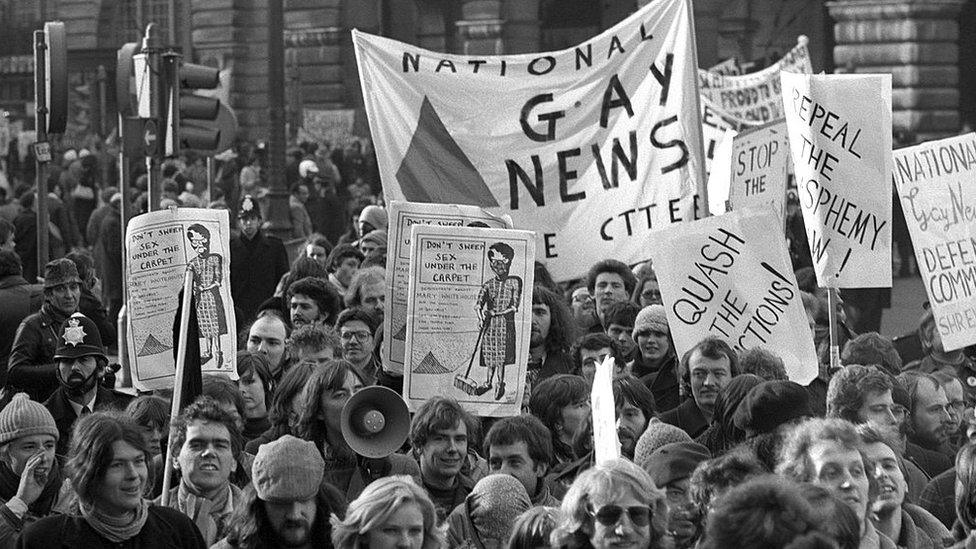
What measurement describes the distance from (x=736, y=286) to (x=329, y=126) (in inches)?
1045

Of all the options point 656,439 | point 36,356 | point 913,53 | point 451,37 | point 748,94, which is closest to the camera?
point 656,439

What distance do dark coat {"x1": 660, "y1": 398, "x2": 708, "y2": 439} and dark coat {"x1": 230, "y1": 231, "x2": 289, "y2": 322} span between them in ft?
19.5

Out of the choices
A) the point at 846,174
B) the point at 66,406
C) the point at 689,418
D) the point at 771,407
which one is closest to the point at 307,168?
the point at 846,174

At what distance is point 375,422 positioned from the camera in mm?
6746

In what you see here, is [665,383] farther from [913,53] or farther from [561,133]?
[913,53]

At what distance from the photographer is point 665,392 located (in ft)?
28.9

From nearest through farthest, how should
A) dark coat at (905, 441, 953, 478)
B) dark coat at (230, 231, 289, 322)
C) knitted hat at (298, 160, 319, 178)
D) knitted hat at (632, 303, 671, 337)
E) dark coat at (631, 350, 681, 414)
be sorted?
dark coat at (905, 441, 953, 478)
dark coat at (631, 350, 681, 414)
knitted hat at (632, 303, 671, 337)
dark coat at (230, 231, 289, 322)
knitted hat at (298, 160, 319, 178)

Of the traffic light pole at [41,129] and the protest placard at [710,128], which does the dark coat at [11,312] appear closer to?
the traffic light pole at [41,129]

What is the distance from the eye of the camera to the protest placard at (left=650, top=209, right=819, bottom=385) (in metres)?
8.56

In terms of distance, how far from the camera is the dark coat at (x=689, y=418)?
7727 mm

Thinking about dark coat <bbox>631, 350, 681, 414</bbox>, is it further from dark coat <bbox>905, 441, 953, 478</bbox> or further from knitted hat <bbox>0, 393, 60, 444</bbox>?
knitted hat <bbox>0, 393, 60, 444</bbox>

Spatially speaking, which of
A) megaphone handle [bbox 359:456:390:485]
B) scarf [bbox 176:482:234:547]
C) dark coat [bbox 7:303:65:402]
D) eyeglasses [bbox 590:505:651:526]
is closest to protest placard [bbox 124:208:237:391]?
dark coat [bbox 7:303:65:402]

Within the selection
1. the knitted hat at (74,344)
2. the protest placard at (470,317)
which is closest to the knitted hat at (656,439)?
the protest placard at (470,317)

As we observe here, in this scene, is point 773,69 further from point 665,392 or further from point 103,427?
point 103,427
